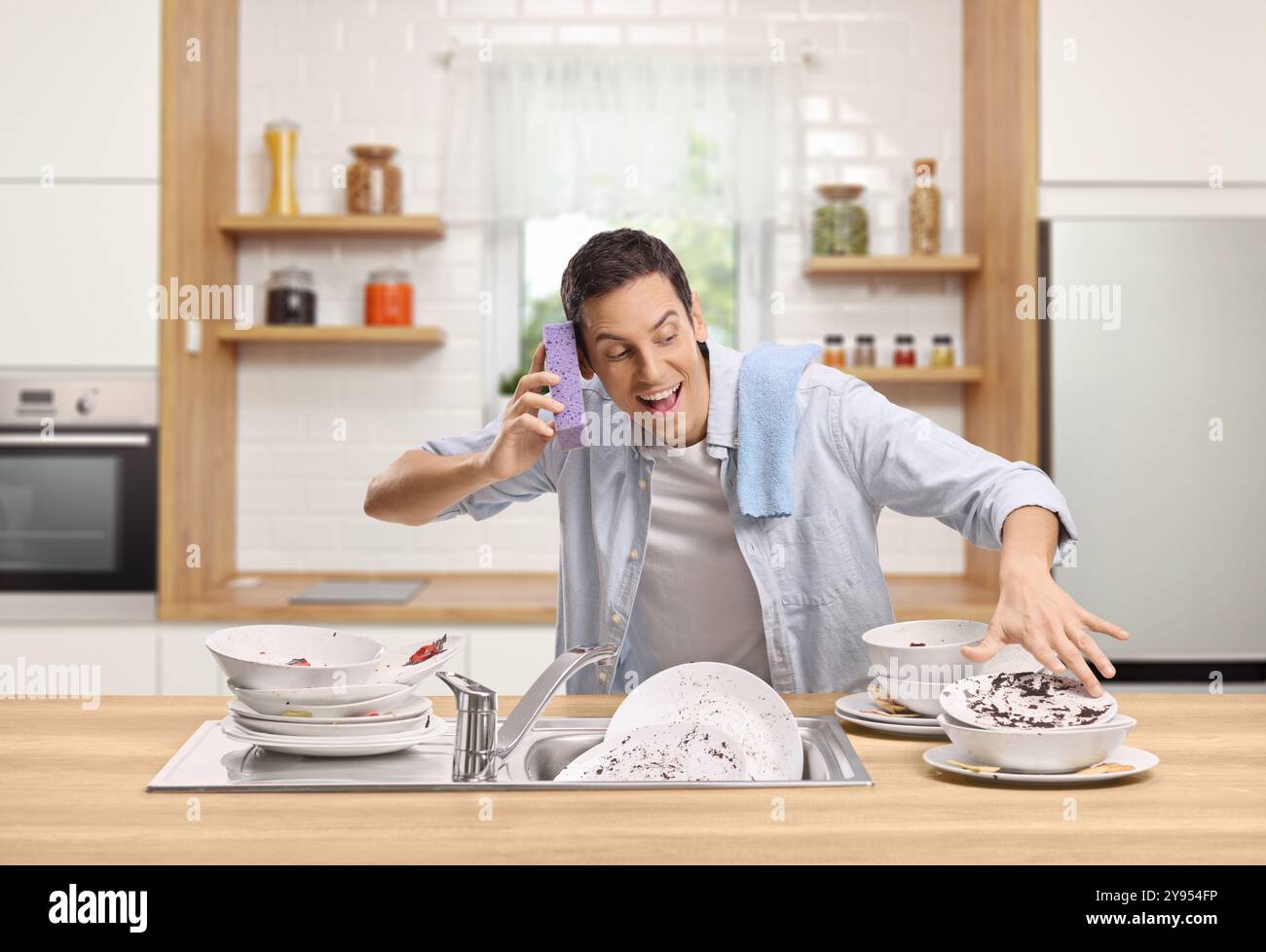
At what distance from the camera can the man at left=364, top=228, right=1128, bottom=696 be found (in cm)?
185

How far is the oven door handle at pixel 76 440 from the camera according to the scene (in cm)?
317

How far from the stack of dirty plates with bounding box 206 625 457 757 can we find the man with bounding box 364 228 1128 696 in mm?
464

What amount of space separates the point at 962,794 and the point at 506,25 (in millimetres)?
3080

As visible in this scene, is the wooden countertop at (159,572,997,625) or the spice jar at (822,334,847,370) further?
the spice jar at (822,334,847,370)

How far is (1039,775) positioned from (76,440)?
2717 millimetres

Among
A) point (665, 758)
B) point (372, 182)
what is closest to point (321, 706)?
point (665, 758)

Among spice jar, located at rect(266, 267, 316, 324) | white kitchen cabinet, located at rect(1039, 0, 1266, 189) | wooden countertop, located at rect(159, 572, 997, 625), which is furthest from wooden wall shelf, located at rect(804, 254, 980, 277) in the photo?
spice jar, located at rect(266, 267, 316, 324)

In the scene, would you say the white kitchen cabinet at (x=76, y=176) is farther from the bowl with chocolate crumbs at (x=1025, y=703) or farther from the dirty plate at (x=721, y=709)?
the bowl with chocolate crumbs at (x=1025, y=703)

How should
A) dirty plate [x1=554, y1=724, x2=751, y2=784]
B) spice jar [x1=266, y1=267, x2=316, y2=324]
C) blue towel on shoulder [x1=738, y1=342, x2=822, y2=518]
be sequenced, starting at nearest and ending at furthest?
1. dirty plate [x1=554, y1=724, x2=751, y2=784]
2. blue towel on shoulder [x1=738, y1=342, x2=822, y2=518]
3. spice jar [x1=266, y1=267, x2=316, y2=324]

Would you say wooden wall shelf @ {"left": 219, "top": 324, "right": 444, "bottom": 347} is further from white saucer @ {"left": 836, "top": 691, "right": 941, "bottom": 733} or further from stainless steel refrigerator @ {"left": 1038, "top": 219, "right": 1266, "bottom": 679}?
white saucer @ {"left": 836, "top": 691, "right": 941, "bottom": 733}

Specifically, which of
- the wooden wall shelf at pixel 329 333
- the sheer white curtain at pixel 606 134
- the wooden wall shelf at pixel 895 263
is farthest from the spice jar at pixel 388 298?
the wooden wall shelf at pixel 895 263

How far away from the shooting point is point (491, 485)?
6.72 ft

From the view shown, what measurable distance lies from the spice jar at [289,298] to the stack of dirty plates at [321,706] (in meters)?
2.24

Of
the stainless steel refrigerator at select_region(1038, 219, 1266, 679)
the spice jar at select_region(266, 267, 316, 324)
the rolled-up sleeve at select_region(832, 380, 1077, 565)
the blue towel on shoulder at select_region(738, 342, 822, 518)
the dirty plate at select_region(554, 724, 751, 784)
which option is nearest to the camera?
the dirty plate at select_region(554, 724, 751, 784)
